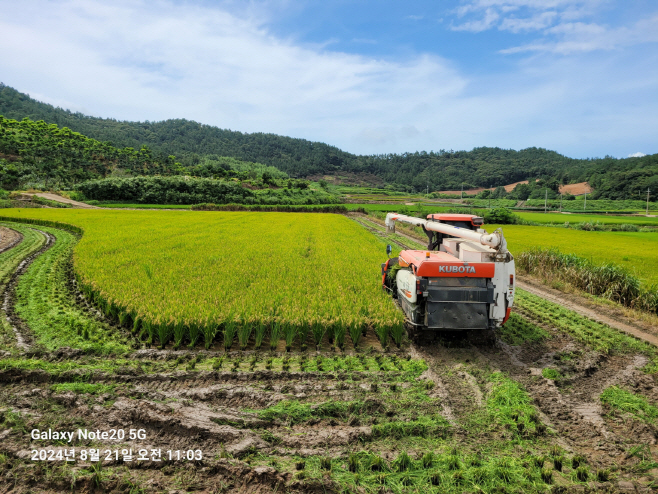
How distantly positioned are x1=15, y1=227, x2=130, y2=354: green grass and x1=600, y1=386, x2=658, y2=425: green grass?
7.38m

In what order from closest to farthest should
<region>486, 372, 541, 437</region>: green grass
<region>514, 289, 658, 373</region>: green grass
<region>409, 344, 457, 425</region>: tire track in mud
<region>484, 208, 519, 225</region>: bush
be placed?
<region>486, 372, 541, 437</region>: green grass < <region>409, 344, 457, 425</region>: tire track in mud < <region>514, 289, 658, 373</region>: green grass < <region>484, 208, 519, 225</region>: bush

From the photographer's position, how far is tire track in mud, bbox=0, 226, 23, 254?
18.0 metres

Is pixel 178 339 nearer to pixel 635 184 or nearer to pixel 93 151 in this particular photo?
pixel 635 184

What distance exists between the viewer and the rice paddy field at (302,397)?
10.9 ft

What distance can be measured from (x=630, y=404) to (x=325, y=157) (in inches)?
6596

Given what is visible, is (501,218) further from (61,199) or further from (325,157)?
(325,157)

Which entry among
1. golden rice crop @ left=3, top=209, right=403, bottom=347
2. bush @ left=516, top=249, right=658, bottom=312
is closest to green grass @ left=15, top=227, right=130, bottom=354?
golden rice crop @ left=3, top=209, right=403, bottom=347

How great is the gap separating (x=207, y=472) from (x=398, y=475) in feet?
5.78

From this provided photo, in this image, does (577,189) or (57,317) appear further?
(577,189)

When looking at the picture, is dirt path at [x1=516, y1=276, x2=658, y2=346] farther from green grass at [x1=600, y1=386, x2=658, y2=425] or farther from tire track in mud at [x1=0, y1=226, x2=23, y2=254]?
tire track in mud at [x1=0, y1=226, x2=23, y2=254]

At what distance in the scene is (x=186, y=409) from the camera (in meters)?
4.32

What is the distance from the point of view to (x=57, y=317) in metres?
7.75

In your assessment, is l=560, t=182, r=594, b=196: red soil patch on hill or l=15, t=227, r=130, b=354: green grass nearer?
l=15, t=227, r=130, b=354: green grass

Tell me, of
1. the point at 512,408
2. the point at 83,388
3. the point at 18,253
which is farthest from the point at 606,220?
the point at 18,253
